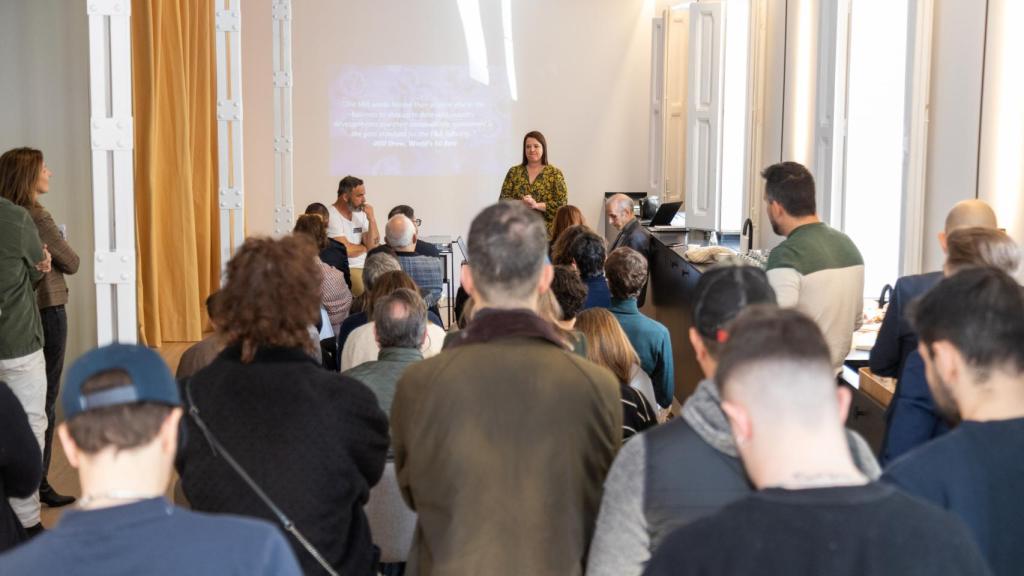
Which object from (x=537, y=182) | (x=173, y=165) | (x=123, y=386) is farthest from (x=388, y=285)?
(x=173, y=165)

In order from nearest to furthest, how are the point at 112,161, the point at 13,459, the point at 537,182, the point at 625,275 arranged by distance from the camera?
the point at 13,459, the point at 112,161, the point at 625,275, the point at 537,182

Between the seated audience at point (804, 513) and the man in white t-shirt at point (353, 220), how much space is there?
23.1ft

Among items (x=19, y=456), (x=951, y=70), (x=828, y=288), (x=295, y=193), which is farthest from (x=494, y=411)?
(x=295, y=193)

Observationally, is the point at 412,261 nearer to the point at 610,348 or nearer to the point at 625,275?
the point at 625,275

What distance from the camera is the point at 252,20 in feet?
39.6

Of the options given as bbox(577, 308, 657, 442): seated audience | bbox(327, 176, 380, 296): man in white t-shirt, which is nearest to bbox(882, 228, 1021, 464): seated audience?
bbox(577, 308, 657, 442): seated audience

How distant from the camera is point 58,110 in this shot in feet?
21.5

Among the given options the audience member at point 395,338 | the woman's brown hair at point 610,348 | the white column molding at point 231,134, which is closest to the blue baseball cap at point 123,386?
the audience member at point 395,338

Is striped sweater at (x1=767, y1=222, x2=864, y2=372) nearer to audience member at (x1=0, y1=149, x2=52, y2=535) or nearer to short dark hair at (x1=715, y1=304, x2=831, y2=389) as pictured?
short dark hair at (x1=715, y1=304, x2=831, y2=389)

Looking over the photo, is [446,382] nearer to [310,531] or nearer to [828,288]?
[310,531]

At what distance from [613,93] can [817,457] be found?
442 inches

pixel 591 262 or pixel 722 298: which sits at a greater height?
pixel 722 298

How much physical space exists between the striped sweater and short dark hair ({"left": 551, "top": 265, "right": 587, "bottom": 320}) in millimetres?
703

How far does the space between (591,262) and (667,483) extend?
376 centimetres
